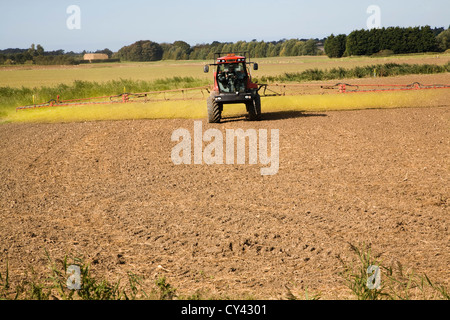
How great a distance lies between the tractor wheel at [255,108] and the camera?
17.9m

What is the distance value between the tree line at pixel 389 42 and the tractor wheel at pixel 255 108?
8320 centimetres

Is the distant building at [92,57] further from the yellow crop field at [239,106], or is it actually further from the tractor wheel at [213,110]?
the tractor wheel at [213,110]

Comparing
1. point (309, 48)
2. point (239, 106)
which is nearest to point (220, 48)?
point (309, 48)

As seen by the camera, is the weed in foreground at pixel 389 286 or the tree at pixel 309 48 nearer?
the weed in foreground at pixel 389 286

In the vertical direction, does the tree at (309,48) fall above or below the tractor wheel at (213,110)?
above

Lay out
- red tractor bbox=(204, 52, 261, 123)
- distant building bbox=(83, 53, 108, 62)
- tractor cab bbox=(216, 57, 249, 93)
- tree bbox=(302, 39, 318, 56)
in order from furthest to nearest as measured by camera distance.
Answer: tree bbox=(302, 39, 318, 56)
distant building bbox=(83, 53, 108, 62)
tractor cab bbox=(216, 57, 249, 93)
red tractor bbox=(204, 52, 261, 123)

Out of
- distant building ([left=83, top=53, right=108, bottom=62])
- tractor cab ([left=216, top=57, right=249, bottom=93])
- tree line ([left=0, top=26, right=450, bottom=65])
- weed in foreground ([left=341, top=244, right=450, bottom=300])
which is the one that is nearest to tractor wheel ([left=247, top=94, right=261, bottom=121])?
tractor cab ([left=216, top=57, right=249, bottom=93])

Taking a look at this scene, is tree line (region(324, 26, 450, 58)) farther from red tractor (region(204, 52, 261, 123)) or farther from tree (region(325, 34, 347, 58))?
red tractor (region(204, 52, 261, 123))

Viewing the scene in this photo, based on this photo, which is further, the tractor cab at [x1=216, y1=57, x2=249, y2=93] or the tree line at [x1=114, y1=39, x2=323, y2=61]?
the tree line at [x1=114, y1=39, x2=323, y2=61]

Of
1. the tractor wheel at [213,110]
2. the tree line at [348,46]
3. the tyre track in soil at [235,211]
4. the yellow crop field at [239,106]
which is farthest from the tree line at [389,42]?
the tyre track in soil at [235,211]

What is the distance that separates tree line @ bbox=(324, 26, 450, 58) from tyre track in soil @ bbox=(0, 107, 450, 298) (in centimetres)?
8594

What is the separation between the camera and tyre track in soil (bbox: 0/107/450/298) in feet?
20.5
